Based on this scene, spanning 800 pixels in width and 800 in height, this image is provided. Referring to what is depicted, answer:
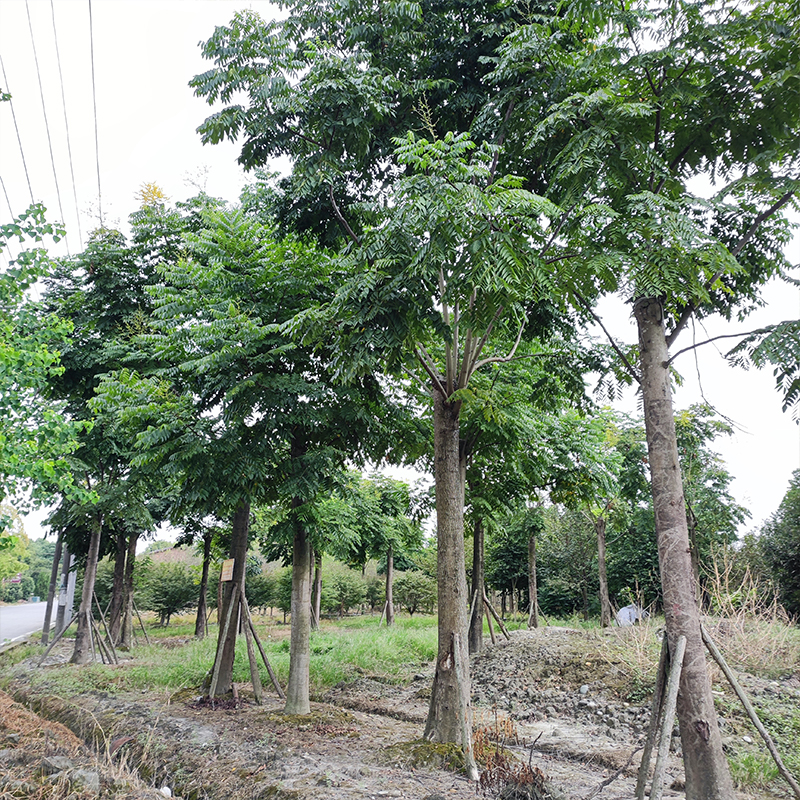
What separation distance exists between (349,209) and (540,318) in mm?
2703

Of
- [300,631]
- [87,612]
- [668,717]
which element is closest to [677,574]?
[668,717]

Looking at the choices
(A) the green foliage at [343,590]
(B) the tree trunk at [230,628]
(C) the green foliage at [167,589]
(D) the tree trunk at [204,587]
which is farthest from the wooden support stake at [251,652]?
(A) the green foliage at [343,590]

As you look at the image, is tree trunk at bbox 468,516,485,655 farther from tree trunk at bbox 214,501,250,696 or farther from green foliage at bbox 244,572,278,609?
green foliage at bbox 244,572,278,609

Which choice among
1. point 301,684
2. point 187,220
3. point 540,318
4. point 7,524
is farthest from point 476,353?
point 187,220

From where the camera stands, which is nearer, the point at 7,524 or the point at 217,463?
the point at 217,463

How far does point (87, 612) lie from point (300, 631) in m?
8.07

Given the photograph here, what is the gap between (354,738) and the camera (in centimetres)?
693

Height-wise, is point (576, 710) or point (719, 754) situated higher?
point (719, 754)

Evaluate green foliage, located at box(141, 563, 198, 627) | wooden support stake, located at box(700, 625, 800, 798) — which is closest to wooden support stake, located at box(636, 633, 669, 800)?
wooden support stake, located at box(700, 625, 800, 798)

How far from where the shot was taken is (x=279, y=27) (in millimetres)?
6684

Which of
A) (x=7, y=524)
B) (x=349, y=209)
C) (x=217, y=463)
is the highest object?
(x=349, y=209)

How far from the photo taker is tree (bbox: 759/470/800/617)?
1742 cm

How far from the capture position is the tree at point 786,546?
57.2 ft

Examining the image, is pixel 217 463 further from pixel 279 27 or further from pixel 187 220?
pixel 187 220
